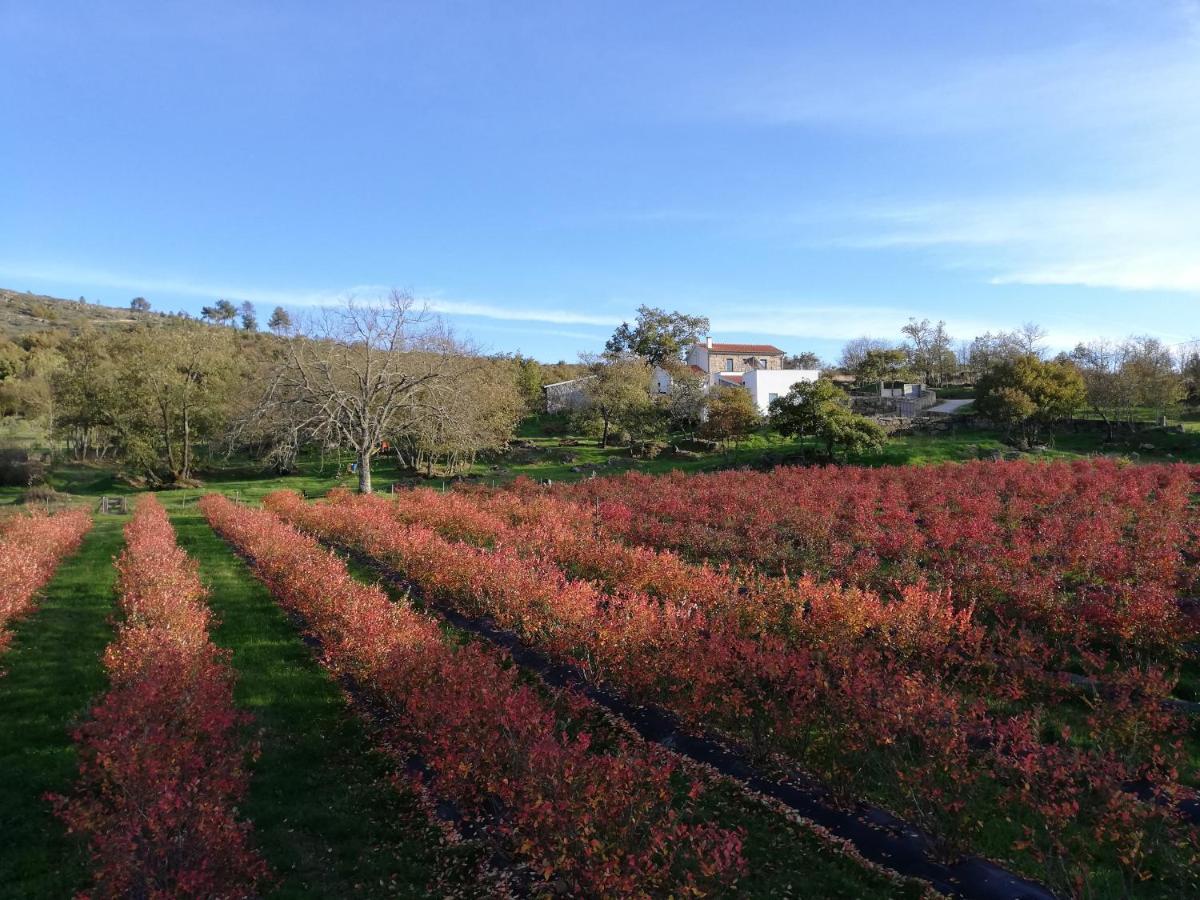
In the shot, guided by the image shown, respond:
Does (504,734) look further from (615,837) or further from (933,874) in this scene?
(933,874)

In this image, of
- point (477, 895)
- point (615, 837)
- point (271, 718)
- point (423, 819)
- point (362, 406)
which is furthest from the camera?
point (362, 406)

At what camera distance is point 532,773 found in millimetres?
4844

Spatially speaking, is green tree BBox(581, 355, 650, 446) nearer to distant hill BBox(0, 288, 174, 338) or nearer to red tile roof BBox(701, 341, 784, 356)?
red tile roof BBox(701, 341, 784, 356)

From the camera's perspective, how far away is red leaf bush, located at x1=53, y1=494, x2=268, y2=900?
435 cm

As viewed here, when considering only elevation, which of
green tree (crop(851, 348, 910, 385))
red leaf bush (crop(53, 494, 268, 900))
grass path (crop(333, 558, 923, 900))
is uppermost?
green tree (crop(851, 348, 910, 385))

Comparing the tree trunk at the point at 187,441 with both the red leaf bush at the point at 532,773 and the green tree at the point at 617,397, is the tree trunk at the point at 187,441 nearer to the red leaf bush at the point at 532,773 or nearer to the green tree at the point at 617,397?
the green tree at the point at 617,397

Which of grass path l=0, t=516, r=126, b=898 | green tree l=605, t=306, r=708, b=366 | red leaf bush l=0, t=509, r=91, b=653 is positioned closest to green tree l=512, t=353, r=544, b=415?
green tree l=605, t=306, r=708, b=366

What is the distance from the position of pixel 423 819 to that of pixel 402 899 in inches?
39.8

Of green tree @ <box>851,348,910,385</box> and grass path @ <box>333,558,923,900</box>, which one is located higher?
green tree @ <box>851,348,910,385</box>

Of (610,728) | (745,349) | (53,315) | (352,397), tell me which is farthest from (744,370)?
(53,315)

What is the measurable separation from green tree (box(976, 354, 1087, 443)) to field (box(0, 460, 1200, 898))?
93.4ft

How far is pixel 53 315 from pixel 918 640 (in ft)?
426

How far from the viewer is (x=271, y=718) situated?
8133 mm

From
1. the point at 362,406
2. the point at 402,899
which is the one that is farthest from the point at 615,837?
the point at 362,406
